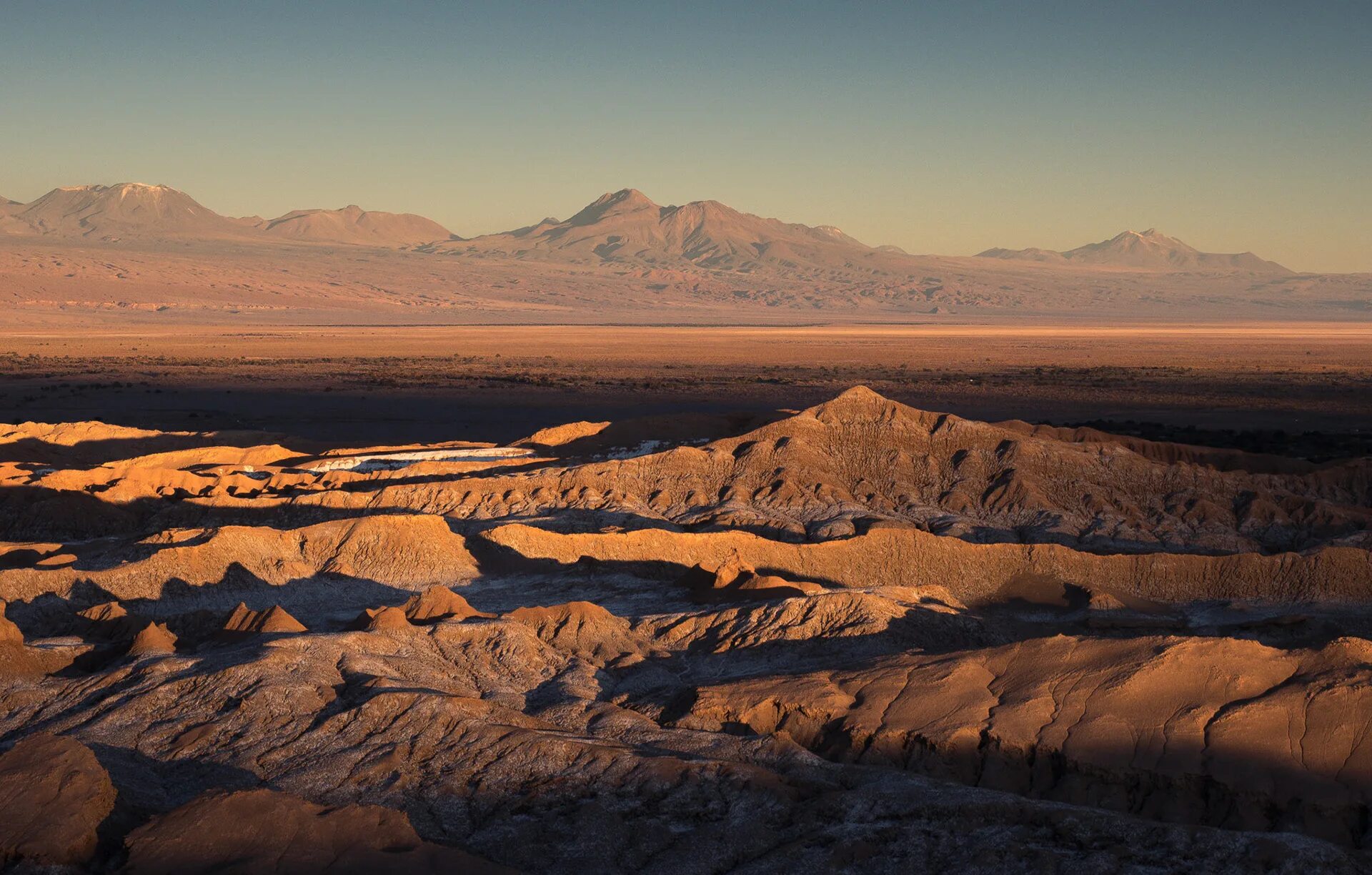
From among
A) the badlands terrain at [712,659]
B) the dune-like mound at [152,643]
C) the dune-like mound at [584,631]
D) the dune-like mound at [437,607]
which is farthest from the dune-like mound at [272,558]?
the dune-like mound at [584,631]

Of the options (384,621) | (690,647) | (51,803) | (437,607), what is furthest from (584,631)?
(51,803)

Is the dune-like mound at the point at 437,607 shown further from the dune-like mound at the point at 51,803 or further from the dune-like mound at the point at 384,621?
the dune-like mound at the point at 51,803

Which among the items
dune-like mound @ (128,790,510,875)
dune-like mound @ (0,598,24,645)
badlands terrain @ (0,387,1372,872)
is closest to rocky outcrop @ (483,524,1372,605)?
badlands terrain @ (0,387,1372,872)

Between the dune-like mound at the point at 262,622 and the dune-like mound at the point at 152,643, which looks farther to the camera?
the dune-like mound at the point at 262,622

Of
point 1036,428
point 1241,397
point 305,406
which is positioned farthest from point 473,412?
point 1241,397

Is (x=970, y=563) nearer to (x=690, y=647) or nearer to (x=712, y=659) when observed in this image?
(x=690, y=647)

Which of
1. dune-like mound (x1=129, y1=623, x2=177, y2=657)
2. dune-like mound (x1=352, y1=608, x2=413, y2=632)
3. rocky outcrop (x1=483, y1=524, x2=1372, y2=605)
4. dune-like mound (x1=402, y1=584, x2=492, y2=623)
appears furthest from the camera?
rocky outcrop (x1=483, y1=524, x2=1372, y2=605)

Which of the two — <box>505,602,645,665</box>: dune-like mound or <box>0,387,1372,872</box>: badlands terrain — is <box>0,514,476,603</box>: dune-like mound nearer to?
<box>0,387,1372,872</box>: badlands terrain

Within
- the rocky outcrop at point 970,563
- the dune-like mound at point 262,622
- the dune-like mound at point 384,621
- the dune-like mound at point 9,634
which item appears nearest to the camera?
the dune-like mound at point 9,634
